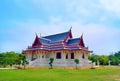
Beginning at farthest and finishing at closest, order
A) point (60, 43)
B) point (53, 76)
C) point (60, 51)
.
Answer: point (60, 43) → point (60, 51) → point (53, 76)

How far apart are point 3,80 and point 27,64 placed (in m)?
21.7

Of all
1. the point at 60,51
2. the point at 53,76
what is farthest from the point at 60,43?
the point at 53,76

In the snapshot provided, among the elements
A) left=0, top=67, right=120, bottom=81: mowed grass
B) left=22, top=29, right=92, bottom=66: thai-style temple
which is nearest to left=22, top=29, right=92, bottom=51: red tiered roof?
left=22, top=29, right=92, bottom=66: thai-style temple

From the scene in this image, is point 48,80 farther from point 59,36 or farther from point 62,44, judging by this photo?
point 59,36

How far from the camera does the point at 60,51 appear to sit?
43.9 m

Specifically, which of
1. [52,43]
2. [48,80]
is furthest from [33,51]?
[48,80]

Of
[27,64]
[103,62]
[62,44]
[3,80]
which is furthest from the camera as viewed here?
[103,62]

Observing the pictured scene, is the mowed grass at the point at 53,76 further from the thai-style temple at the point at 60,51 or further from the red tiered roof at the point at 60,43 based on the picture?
the red tiered roof at the point at 60,43

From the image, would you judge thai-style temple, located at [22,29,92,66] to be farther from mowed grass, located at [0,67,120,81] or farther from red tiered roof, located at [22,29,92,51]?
mowed grass, located at [0,67,120,81]

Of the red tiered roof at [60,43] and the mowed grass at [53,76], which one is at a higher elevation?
the red tiered roof at [60,43]

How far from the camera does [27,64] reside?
4088 centimetres

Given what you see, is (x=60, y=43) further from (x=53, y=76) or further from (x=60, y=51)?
(x=53, y=76)

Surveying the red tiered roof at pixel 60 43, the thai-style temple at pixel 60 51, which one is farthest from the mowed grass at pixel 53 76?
the red tiered roof at pixel 60 43

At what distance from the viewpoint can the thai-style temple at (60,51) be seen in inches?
1697
